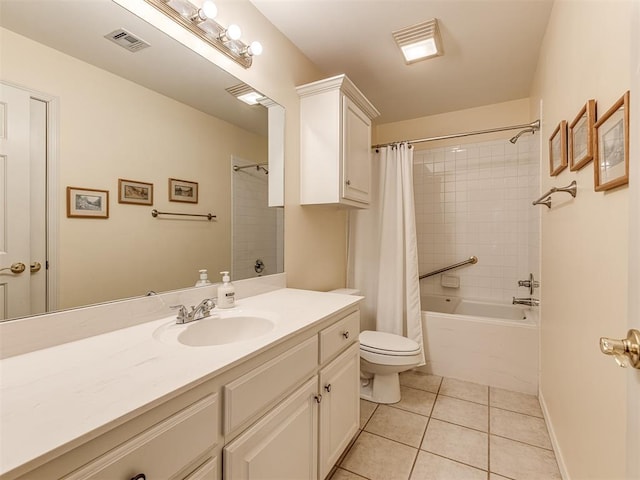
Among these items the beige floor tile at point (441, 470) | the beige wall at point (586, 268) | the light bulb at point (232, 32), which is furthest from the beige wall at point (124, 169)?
the beige wall at point (586, 268)

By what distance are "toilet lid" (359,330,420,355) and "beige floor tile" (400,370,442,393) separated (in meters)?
0.42

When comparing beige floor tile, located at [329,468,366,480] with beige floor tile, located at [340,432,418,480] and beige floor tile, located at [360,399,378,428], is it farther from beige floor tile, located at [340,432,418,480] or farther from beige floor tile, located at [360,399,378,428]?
beige floor tile, located at [360,399,378,428]

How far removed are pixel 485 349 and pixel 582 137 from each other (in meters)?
1.67

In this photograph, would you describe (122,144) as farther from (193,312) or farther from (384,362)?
(384,362)

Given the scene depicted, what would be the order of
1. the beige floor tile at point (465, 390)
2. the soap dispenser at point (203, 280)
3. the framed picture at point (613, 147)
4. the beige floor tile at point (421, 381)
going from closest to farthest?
the framed picture at point (613, 147) < the soap dispenser at point (203, 280) < the beige floor tile at point (465, 390) < the beige floor tile at point (421, 381)

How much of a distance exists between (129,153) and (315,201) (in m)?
1.08

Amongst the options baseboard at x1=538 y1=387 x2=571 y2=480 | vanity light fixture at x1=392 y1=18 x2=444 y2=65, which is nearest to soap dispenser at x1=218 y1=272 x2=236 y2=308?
baseboard at x1=538 y1=387 x2=571 y2=480

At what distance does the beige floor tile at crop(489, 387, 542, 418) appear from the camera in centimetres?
195

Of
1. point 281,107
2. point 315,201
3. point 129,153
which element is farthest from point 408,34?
point 129,153

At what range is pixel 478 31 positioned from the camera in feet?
6.13

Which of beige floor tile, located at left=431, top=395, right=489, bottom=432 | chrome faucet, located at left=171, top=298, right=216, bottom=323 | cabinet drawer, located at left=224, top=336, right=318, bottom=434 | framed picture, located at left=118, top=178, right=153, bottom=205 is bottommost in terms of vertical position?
beige floor tile, located at left=431, top=395, right=489, bottom=432

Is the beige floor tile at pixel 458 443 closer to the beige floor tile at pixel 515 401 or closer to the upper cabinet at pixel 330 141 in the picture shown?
the beige floor tile at pixel 515 401

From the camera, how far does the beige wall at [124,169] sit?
3.06ft

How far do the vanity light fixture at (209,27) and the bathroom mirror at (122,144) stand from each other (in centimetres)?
9
